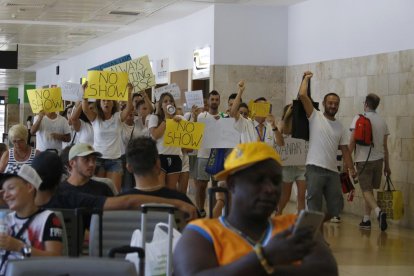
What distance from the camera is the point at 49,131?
49.2ft

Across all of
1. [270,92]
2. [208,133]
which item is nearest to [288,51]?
[270,92]

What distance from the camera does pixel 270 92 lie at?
20172mm

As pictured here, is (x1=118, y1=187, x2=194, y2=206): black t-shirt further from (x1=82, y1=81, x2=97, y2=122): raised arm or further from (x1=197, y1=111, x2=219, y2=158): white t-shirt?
(x1=197, y1=111, x2=219, y2=158): white t-shirt

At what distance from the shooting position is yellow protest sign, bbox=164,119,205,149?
1274cm

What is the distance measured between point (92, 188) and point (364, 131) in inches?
302

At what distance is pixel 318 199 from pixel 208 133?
3351 mm

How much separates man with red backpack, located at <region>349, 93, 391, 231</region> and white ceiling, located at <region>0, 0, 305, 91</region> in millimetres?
5494

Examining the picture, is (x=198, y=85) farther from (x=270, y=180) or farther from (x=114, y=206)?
(x=270, y=180)

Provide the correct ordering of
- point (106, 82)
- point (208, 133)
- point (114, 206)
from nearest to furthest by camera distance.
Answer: point (114, 206)
point (106, 82)
point (208, 133)

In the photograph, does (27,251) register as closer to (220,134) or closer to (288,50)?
(220,134)

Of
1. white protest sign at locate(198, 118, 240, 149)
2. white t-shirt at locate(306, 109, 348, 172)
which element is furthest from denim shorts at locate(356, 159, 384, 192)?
white t-shirt at locate(306, 109, 348, 172)

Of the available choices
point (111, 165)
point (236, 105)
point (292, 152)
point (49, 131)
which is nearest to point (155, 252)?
point (111, 165)

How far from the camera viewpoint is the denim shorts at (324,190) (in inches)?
439

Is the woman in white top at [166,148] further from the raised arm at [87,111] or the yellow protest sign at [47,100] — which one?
the yellow protest sign at [47,100]
